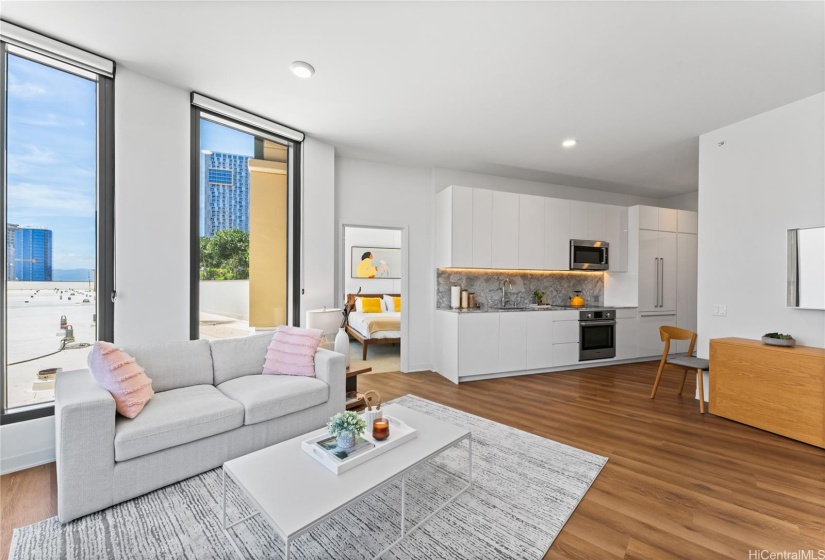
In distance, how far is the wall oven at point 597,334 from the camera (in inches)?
206

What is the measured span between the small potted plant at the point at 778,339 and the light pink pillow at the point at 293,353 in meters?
3.94

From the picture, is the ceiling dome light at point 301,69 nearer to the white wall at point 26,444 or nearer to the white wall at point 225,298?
the white wall at point 225,298

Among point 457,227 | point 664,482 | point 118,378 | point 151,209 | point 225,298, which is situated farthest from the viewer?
point 457,227

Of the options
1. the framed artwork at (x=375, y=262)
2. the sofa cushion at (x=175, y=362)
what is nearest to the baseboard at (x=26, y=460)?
A: the sofa cushion at (x=175, y=362)

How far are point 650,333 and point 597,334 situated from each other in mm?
1056

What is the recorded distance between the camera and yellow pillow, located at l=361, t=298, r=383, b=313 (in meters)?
7.05

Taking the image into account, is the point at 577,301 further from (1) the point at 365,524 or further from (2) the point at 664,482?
(1) the point at 365,524

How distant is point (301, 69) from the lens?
8.78ft

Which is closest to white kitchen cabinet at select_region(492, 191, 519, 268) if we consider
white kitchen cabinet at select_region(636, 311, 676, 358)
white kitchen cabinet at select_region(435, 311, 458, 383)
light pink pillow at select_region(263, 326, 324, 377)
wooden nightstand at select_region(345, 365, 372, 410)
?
white kitchen cabinet at select_region(435, 311, 458, 383)

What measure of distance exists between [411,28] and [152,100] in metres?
2.23

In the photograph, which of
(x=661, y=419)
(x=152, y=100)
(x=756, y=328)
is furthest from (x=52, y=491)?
(x=756, y=328)

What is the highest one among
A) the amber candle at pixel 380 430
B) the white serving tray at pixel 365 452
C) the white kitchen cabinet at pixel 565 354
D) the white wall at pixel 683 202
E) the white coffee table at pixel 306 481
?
the white wall at pixel 683 202

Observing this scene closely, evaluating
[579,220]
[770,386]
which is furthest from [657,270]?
[770,386]

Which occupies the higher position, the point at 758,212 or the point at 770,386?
the point at 758,212
